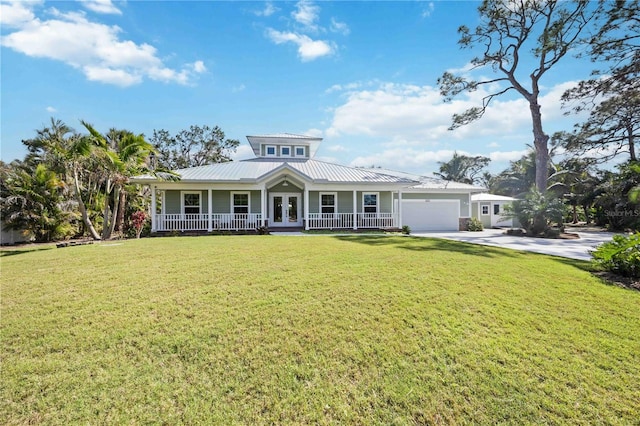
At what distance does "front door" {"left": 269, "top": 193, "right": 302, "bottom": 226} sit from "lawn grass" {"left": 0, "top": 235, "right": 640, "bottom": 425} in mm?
12490

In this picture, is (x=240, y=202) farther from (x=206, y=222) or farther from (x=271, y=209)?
(x=206, y=222)

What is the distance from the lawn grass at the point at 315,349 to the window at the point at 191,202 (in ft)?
38.2

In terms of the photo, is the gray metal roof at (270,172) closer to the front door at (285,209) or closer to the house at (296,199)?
the house at (296,199)

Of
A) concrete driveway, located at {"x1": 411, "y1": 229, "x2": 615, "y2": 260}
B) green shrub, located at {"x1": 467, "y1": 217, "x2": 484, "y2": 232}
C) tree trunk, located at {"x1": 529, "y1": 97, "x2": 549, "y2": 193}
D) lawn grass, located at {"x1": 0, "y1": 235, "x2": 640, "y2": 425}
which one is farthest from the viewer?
green shrub, located at {"x1": 467, "y1": 217, "x2": 484, "y2": 232}

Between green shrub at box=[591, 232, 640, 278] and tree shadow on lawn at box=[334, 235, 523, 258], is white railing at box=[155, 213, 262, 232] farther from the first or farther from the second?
green shrub at box=[591, 232, 640, 278]

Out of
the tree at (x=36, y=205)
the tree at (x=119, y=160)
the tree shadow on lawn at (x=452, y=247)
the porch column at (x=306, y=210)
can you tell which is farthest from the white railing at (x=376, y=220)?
the tree at (x=36, y=205)

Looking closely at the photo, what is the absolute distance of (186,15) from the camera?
31.7 feet

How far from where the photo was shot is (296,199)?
18.9 metres

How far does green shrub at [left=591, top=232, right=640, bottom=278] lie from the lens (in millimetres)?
6543

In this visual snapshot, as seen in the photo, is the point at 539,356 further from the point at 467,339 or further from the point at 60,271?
the point at 60,271

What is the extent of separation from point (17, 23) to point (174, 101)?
11435 millimetres

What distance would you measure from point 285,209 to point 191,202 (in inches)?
223

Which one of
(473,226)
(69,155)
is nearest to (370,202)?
(473,226)

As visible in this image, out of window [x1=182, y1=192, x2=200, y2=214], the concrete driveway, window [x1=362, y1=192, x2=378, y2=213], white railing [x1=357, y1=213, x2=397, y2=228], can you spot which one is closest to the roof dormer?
window [x1=362, y1=192, x2=378, y2=213]
